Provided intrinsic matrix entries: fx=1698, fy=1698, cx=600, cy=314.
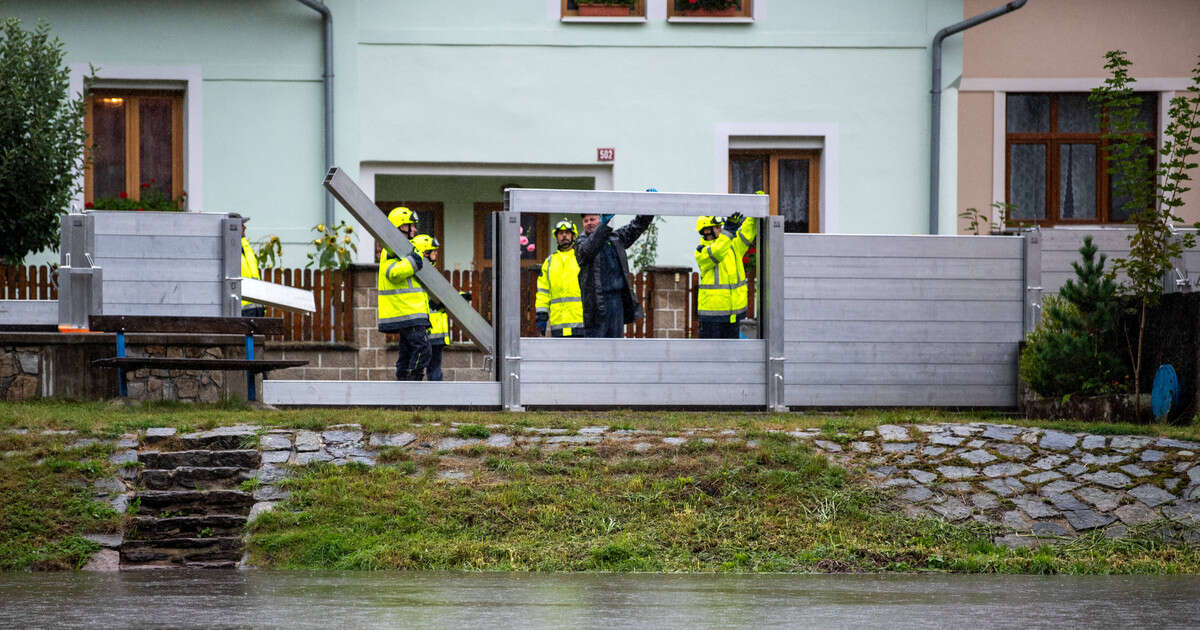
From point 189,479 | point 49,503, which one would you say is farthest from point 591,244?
point 49,503

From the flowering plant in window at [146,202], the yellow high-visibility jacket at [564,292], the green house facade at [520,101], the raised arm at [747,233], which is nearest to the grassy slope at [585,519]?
the raised arm at [747,233]

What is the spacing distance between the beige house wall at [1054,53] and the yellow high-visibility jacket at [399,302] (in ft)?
32.6

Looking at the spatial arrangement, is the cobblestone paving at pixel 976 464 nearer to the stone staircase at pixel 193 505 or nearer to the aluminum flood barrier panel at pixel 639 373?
the stone staircase at pixel 193 505

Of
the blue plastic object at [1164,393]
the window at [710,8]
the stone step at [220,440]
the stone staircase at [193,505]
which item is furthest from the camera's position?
the window at [710,8]

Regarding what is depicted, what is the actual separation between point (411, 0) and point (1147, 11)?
10.2 metres

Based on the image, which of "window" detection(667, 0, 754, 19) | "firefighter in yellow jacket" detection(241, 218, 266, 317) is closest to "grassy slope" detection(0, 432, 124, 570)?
"firefighter in yellow jacket" detection(241, 218, 266, 317)

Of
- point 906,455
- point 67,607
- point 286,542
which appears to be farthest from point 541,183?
point 67,607

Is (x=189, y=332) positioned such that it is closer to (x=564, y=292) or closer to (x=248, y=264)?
(x=248, y=264)

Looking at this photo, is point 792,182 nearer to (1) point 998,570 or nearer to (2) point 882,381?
(2) point 882,381

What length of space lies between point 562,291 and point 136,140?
8350 millimetres

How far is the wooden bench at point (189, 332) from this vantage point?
1302cm

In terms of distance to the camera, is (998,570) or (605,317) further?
(605,317)

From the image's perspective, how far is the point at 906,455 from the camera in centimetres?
1101

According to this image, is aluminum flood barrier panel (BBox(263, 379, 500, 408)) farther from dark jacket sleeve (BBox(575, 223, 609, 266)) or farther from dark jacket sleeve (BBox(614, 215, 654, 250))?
dark jacket sleeve (BBox(614, 215, 654, 250))
